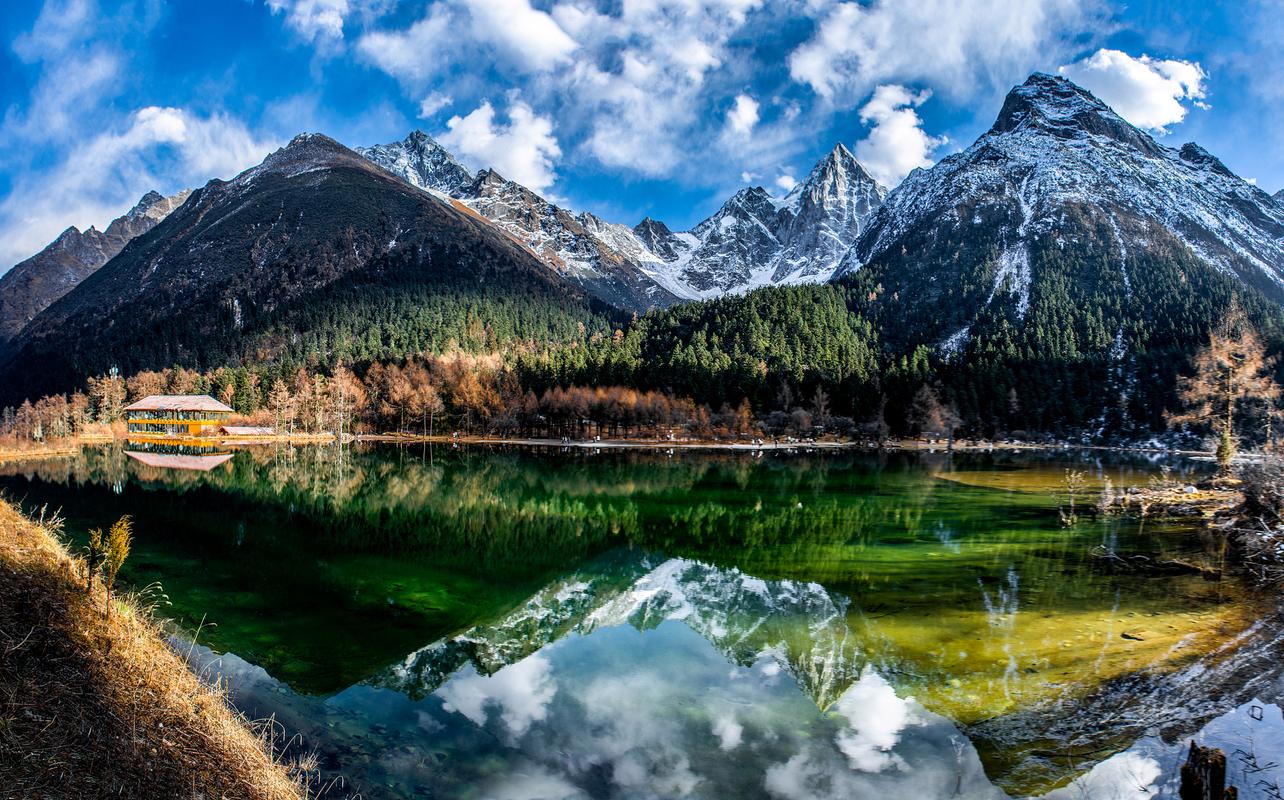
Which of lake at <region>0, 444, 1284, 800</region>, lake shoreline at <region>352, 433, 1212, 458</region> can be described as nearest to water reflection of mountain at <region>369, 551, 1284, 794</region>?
lake at <region>0, 444, 1284, 800</region>

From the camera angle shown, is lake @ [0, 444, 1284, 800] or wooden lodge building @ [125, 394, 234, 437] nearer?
lake @ [0, 444, 1284, 800]

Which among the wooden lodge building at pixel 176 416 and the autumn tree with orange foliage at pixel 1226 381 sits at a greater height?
the autumn tree with orange foliage at pixel 1226 381

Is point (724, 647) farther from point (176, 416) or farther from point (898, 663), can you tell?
point (176, 416)

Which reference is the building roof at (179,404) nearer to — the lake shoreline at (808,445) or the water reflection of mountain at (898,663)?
the lake shoreline at (808,445)

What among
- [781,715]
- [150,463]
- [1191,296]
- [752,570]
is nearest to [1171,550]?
[752,570]

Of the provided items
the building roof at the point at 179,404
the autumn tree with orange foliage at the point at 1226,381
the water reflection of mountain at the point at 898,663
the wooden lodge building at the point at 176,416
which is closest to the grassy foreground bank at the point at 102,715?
the water reflection of mountain at the point at 898,663

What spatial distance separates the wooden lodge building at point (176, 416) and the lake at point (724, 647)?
82499 mm

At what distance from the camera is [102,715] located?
9.34 metres

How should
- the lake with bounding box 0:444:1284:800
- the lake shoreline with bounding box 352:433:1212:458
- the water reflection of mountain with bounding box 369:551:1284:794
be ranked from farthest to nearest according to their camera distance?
1. the lake shoreline with bounding box 352:433:1212:458
2. the water reflection of mountain with bounding box 369:551:1284:794
3. the lake with bounding box 0:444:1284:800

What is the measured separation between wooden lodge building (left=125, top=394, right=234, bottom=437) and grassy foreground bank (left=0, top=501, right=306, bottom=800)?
11570 centimetres

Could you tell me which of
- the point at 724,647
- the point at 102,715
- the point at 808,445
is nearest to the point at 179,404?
the point at 808,445

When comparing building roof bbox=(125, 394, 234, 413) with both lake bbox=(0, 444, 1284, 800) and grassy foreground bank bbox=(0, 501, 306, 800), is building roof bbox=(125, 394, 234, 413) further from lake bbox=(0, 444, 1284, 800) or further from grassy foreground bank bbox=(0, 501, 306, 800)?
grassy foreground bank bbox=(0, 501, 306, 800)

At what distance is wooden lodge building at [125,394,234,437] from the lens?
111 metres

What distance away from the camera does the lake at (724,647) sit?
36.8 feet
